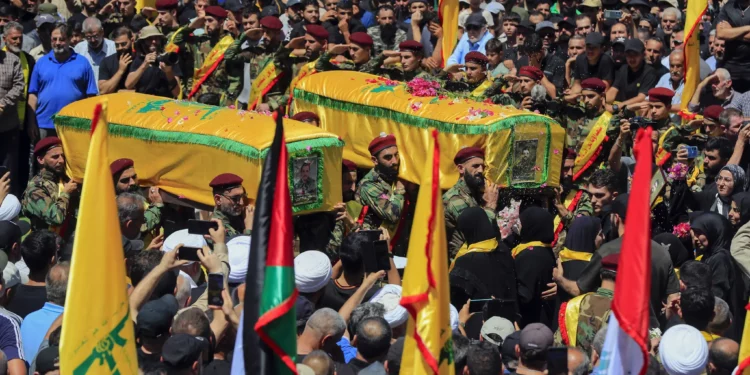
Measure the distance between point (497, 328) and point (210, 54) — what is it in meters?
6.34

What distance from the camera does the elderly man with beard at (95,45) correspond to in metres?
12.8

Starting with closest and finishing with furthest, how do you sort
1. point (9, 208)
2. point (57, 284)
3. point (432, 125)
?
1. point (57, 284)
2. point (9, 208)
3. point (432, 125)

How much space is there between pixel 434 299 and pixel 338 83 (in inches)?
246

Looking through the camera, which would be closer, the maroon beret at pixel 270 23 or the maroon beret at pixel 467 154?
the maroon beret at pixel 467 154

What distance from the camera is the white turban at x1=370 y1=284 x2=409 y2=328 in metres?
6.72

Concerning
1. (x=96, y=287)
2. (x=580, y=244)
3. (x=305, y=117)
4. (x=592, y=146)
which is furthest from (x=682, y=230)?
(x=96, y=287)

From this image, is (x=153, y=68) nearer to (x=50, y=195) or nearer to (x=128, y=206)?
(x=50, y=195)

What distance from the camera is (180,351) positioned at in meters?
5.50

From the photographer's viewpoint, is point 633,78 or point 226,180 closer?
point 226,180

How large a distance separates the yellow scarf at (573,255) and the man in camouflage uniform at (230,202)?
2.06 metres

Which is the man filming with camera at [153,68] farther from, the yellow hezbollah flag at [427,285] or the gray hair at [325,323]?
the yellow hezbollah flag at [427,285]

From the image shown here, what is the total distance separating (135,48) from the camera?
1286cm

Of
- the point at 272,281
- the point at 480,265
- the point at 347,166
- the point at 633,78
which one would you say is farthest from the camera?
the point at 633,78

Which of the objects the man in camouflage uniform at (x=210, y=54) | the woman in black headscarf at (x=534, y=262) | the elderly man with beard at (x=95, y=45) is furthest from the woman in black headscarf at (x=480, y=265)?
the elderly man with beard at (x=95, y=45)
